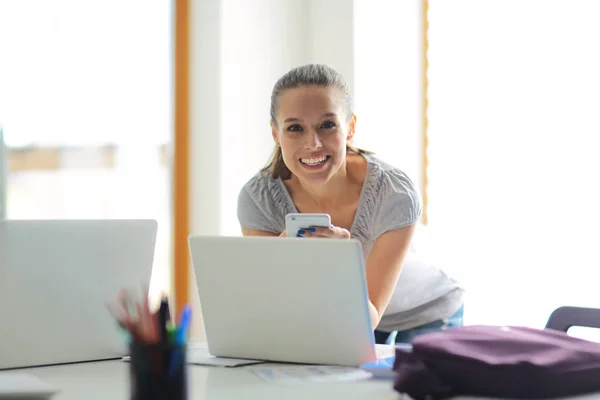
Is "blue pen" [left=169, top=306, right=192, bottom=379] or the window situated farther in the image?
the window

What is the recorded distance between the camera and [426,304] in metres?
→ 2.35

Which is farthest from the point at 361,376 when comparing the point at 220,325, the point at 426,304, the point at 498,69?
the point at 498,69

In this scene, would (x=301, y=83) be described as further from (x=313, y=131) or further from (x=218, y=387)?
(x=218, y=387)

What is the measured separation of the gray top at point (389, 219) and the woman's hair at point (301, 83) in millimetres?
43

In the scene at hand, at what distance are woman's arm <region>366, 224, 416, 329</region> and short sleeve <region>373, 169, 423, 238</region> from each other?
33 millimetres

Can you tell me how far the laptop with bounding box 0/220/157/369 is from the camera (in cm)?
138

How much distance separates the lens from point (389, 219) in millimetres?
2029

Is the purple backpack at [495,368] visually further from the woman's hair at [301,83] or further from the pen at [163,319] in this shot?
the woman's hair at [301,83]

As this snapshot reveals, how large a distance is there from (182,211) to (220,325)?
257 cm

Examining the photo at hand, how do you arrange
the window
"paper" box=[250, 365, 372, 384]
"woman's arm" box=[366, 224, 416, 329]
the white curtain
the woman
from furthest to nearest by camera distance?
the window → the white curtain → the woman → "woman's arm" box=[366, 224, 416, 329] → "paper" box=[250, 365, 372, 384]

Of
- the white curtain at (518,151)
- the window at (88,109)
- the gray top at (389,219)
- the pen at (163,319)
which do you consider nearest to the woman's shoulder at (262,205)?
the gray top at (389,219)

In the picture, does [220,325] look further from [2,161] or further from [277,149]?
[277,149]

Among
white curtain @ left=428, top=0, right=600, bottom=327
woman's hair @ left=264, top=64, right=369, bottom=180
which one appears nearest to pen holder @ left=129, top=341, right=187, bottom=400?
woman's hair @ left=264, top=64, right=369, bottom=180

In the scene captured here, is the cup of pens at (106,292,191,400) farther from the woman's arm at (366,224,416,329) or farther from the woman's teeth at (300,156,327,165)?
the woman's teeth at (300,156,327,165)
